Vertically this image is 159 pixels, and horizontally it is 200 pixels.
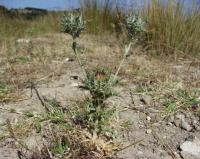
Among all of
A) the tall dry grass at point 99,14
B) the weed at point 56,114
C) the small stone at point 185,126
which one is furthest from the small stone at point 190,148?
the tall dry grass at point 99,14

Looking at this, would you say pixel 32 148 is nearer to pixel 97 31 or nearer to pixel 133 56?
pixel 133 56

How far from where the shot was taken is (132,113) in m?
2.08

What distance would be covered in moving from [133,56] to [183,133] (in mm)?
1649

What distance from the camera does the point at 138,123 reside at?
1.99 meters

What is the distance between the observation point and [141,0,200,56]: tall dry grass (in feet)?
12.0

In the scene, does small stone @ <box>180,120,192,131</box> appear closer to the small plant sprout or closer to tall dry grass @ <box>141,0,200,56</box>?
the small plant sprout

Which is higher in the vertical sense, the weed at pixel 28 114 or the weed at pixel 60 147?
the weed at pixel 60 147

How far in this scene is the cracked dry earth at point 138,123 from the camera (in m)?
1.74

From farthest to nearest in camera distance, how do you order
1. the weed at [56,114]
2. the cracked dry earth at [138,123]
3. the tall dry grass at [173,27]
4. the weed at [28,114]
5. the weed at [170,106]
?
the tall dry grass at [173,27], the weed at [170,106], the weed at [28,114], the weed at [56,114], the cracked dry earth at [138,123]

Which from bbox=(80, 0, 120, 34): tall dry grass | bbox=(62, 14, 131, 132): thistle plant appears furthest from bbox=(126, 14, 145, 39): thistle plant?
bbox=(80, 0, 120, 34): tall dry grass

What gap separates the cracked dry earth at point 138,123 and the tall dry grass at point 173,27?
4.18ft

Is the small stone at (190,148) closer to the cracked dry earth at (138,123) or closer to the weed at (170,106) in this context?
the cracked dry earth at (138,123)

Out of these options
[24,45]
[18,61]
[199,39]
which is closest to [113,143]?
[18,61]

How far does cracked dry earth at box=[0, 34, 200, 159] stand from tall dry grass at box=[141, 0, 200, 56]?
127 centimetres
